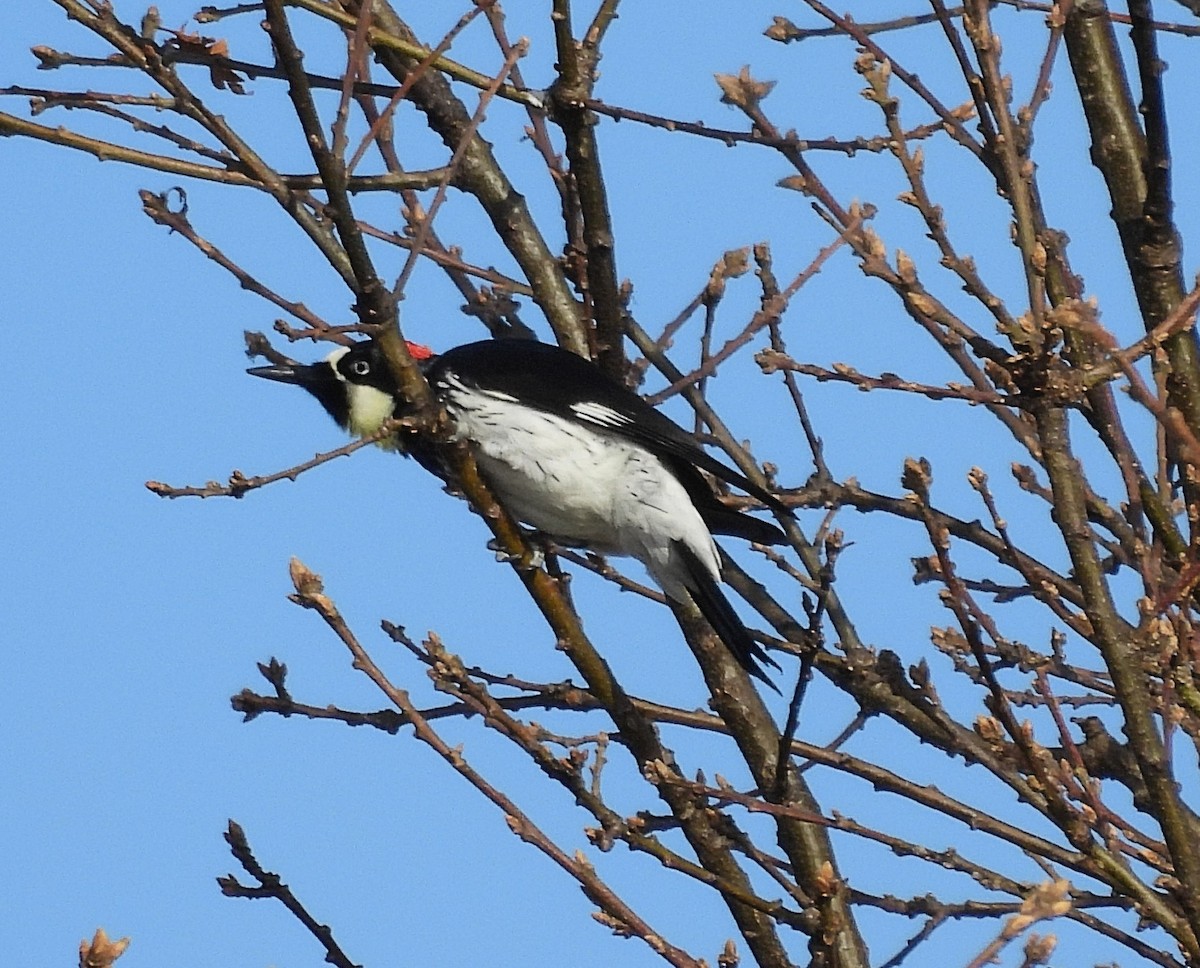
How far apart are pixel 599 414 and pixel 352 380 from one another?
0.98m

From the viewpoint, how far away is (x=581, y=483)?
180 inches

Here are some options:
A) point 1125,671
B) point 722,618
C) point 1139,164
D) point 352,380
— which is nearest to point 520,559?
point 722,618

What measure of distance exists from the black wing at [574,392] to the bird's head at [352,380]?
1.99 feet

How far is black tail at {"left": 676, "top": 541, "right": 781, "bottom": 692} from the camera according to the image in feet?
13.6

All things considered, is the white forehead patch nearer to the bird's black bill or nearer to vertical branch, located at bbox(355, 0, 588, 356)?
the bird's black bill

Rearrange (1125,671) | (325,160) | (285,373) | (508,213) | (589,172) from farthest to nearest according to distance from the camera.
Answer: (285,373) → (508,213) → (589,172) → (325,160) → (1125,671)

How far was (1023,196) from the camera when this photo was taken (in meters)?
2.69

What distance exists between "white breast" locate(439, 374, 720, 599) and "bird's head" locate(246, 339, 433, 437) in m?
0.69

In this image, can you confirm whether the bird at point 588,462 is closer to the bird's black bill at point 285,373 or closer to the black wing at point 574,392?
the black wing at point 574,392

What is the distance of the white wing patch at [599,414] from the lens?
4551 mm

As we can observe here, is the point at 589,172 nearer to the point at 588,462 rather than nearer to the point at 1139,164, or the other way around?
the point at 588,462

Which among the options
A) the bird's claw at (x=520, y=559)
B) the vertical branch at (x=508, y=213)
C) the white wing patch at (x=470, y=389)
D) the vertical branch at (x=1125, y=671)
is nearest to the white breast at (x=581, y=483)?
the white wing patch at (x=470, y=389)

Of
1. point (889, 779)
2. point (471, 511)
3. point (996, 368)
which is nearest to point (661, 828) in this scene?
point (889, 779)

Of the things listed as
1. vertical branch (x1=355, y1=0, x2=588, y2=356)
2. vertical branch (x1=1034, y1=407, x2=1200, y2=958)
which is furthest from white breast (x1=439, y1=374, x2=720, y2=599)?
vertical branch (x1=1034, y1=407, x2=1200, y2=958)
